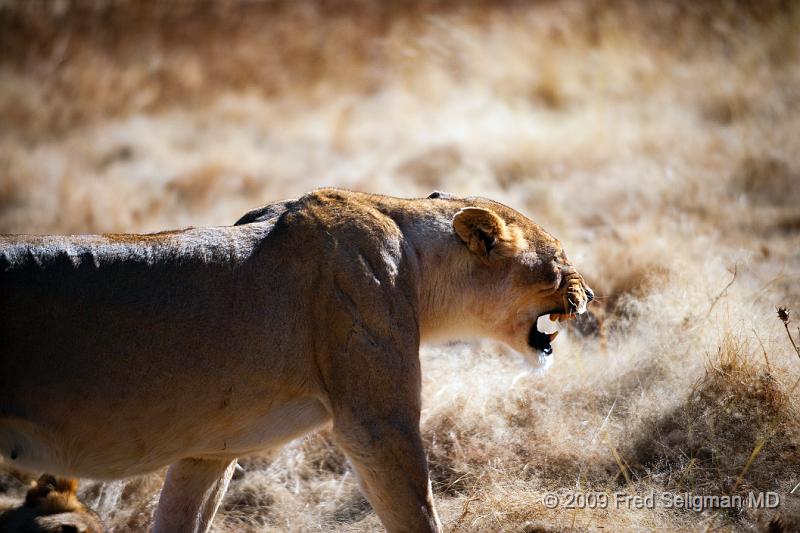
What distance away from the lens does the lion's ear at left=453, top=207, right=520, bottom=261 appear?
4.34 metres

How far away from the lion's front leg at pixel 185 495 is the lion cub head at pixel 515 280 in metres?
1.48

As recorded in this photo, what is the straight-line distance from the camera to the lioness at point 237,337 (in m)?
3.56

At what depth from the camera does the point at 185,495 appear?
Result: 4336 millimetres

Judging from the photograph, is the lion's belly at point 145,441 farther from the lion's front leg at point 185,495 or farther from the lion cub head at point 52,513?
the lion cub head at point 52,513

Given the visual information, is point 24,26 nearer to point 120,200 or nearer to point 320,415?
point 120,200

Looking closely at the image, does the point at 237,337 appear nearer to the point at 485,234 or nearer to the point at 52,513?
the point at 485,234

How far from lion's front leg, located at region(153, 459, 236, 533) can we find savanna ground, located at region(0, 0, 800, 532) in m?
0.91

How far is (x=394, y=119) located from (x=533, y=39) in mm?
3075

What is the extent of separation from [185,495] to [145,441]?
2.36 feet

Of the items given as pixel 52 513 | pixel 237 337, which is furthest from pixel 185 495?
pixel 52 513

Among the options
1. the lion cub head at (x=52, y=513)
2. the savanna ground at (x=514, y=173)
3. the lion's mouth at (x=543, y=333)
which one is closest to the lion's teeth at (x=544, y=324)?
the lion's mouth at (x=543, y=333)

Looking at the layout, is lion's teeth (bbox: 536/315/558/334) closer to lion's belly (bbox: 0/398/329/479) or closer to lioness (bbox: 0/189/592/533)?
lioness (bbox: 0/189/592/533)

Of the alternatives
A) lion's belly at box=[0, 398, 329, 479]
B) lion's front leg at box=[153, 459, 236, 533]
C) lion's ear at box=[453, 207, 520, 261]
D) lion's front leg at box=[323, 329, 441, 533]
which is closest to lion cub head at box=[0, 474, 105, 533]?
lion's front leg at box=[153, 459, 236, 533]

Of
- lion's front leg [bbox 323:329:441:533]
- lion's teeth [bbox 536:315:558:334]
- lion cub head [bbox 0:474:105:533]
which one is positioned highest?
lion's teeth [bbox 536:315:558:334]
